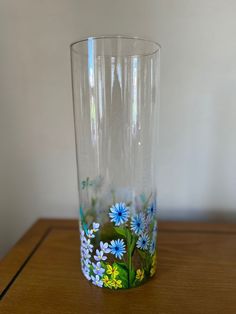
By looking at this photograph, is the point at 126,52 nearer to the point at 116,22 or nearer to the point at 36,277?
the point at 116,22

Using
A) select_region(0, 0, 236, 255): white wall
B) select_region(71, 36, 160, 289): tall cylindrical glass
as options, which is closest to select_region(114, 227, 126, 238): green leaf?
select_region(71, 36, 160, 289): tall cylindrical glass

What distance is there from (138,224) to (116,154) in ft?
0.44

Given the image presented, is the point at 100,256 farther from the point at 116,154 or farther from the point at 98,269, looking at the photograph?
the point at 116,154

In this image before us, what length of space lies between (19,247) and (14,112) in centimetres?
35

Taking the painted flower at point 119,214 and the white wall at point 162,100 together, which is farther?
the white wall at point 162,100

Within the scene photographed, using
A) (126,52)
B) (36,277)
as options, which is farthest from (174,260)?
(126,52)

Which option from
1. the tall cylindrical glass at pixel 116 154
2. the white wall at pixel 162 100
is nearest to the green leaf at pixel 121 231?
the tall cylindrical glass at pixel 116 154

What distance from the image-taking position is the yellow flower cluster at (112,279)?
0.58 metres

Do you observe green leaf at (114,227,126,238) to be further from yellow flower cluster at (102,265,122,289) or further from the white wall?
the white wall

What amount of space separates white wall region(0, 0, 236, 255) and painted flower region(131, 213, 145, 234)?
11.3 inches

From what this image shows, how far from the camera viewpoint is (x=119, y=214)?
0.59 meters

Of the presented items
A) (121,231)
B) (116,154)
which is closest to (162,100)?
(116,154)

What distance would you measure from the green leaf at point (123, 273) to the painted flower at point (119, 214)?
2.8 inches

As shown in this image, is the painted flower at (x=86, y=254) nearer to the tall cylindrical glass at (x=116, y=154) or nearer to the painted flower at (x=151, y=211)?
the tall cylindrical glass at (x=116, y=154)
